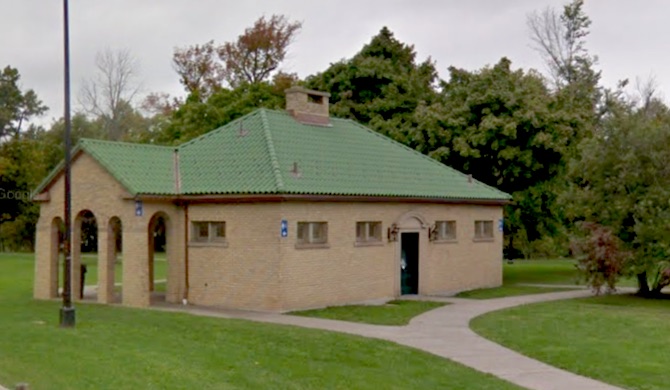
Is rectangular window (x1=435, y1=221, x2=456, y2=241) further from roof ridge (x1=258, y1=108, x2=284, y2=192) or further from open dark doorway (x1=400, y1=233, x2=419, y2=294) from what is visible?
roof ridge (x1=258, y1=108, x2=284, y2=192)

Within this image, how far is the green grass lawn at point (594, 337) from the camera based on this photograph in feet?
45.2

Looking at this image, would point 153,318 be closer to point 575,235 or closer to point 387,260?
point 387,260

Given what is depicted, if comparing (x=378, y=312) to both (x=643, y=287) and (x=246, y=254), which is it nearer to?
(x=246, y=254)

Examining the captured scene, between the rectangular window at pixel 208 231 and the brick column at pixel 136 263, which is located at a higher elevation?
the rectangular window at pixel 208 231

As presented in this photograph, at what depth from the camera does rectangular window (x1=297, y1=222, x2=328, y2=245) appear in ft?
75.1

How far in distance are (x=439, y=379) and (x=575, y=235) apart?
56.7 ft

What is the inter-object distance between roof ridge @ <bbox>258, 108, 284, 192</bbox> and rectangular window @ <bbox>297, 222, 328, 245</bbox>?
4.34ft

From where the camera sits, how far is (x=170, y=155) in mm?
25922

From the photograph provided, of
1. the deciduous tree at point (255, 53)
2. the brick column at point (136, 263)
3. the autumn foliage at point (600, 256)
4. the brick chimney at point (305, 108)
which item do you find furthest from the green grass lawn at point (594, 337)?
the deciduous tree at point (255, 53)

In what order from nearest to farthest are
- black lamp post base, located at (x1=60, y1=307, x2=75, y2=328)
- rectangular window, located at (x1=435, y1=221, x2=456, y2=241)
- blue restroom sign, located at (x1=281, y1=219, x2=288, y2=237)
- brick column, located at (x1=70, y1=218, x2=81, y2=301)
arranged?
black lamp post base, located at (x1=60, y1=307, x2=75, y2=328) < blue restroom sign, located at (x1=281, y1=219, x2=288, y2=237) < brick column, located at (x1=70, y1=218, x2=81, y2=301) < rectangular window, located at (x1=435, y1=221, x2=456, y2=241)

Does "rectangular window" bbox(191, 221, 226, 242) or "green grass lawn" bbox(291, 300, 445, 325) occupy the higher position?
"rectangular window" bbox(191, 221, 226, 242)

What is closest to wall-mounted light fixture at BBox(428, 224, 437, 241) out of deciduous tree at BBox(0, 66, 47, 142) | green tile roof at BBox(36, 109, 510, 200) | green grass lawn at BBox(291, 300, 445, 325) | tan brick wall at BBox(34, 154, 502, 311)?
tan brick wall at BBox(34, 154, 502, 311)

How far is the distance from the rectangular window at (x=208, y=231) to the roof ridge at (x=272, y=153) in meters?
2.13

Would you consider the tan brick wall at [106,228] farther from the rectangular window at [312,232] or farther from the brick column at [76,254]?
the rectangular window at [312,232]
